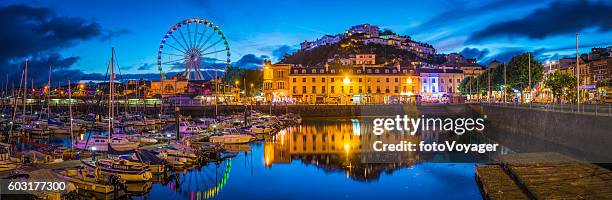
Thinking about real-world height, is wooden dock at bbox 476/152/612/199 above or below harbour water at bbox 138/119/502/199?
above

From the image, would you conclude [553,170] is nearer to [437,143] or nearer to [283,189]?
[283,189]

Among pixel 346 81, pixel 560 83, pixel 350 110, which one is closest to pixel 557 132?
pixel 560 83

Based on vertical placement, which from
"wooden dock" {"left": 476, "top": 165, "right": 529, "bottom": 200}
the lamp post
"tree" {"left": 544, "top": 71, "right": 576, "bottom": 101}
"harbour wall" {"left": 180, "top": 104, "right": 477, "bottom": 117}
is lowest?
"wooden dock" {"left": 476, "top": 165, "right": 529, "bottom": 200}

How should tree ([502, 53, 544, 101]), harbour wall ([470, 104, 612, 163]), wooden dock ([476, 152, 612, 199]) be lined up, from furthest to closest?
1. tree ([502, 53, 544, 101])
2. harbour wall ([470, 104, 612, 163])
3. wooden dock ([476, 152, 612, 199])

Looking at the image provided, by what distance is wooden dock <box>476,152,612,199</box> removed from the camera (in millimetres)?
21109

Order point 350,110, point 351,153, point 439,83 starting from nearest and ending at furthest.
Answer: point 351,153 → point 350,110 → point 439,83

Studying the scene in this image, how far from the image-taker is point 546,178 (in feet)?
79.2

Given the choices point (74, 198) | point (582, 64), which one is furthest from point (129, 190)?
point (582, 64)

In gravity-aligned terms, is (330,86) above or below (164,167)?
above

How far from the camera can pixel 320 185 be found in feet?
105

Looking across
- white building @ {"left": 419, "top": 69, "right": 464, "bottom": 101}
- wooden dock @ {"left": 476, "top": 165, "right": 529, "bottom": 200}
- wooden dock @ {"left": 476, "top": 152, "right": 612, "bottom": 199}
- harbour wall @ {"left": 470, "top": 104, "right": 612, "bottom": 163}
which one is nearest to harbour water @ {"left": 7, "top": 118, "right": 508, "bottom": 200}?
wooden dock @ {"left": 476, "top": 165, "right": 529, "bottom": 200}

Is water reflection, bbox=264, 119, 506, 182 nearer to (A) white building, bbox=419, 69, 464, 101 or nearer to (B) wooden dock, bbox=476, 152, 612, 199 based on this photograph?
(B) wooden dock, bbox=476, 152, 612, 199

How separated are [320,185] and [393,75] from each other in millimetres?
92361

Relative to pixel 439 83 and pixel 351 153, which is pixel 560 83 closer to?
pixel 351 153
